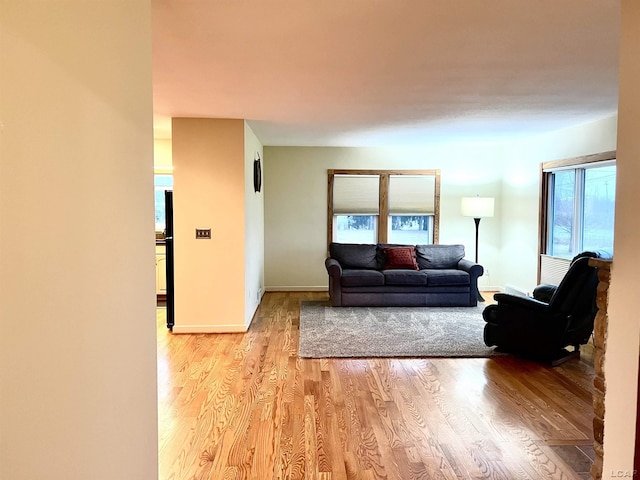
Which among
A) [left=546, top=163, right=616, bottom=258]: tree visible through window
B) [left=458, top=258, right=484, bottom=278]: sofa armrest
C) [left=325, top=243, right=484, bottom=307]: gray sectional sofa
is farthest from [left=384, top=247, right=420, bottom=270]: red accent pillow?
[left=546, top=163, right=616, bottom=258]: tree visible through window

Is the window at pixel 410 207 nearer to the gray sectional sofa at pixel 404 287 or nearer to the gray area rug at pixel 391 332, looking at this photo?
the gray sectional sofa at pixel 404 287

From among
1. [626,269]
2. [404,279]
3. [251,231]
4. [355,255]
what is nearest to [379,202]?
[355,255]

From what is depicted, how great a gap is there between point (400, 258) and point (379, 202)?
1218 mm

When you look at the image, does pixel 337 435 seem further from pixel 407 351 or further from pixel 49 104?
pixel 49 104

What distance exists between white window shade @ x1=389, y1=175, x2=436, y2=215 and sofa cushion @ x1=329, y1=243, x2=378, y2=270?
40.8 inches

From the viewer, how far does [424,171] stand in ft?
23.5

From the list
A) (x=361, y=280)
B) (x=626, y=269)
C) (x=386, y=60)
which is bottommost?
(x=361, y=280)

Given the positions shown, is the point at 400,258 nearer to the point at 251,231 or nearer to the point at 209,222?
the point at 251,231

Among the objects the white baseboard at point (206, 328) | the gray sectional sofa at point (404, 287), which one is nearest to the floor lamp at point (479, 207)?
the gray sectional sofa at point (404, 287)

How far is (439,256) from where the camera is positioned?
654 centimetres

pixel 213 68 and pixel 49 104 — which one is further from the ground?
pixel 213 68

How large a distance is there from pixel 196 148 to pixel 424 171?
13.3 ft

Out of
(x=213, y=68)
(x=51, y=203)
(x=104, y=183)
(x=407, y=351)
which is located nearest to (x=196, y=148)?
(x=213, y=68)

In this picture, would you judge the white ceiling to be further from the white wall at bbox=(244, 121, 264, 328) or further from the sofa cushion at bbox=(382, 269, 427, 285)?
the sofa cushion at bbox=(382, 269, 427, 285)
